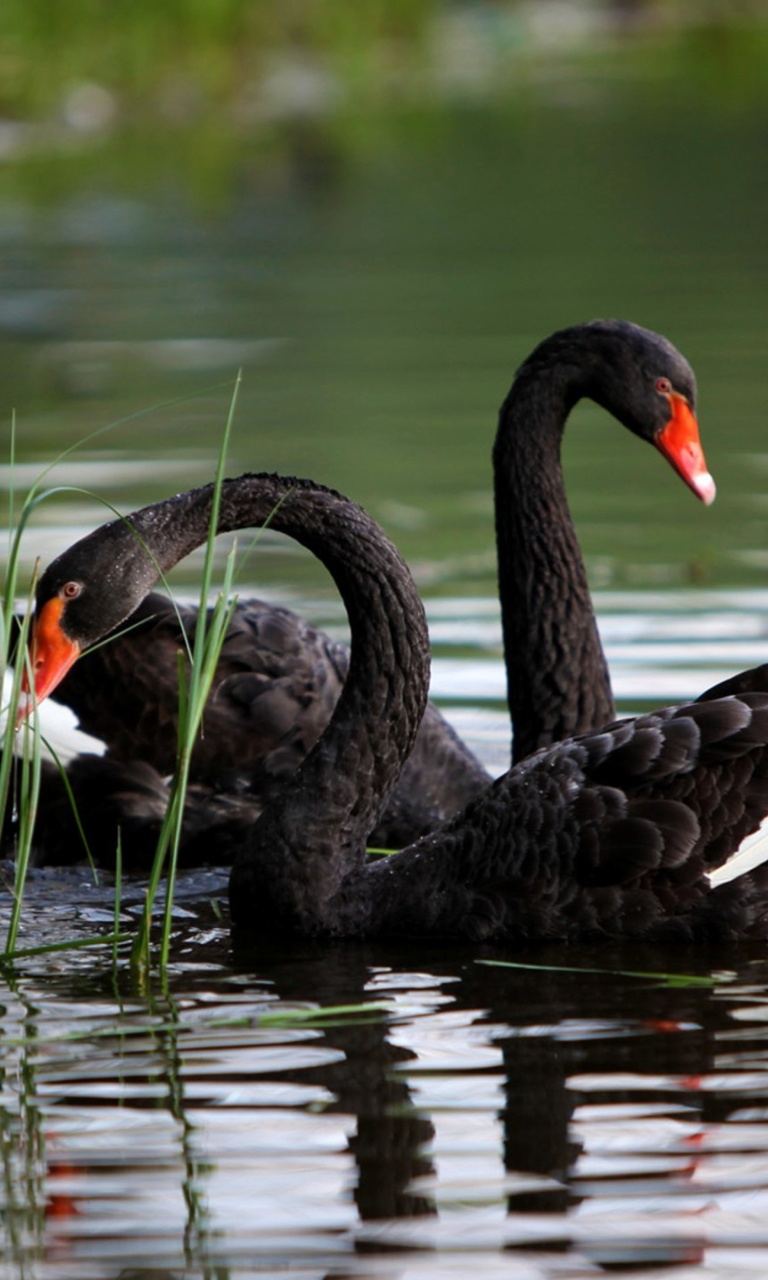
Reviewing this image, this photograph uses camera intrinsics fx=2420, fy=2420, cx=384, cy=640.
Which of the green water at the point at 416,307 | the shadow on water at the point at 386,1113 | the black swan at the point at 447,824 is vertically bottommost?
the shadow on water at the point at 386,1113

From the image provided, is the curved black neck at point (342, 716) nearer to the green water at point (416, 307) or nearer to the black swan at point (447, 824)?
the black swan at point (447, 824)

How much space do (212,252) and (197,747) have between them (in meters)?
11.1

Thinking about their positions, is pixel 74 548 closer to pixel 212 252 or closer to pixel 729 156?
pixel 212 252

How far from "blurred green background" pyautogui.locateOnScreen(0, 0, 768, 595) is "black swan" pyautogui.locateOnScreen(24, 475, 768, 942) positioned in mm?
364

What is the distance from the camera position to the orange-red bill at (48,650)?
4.26 m

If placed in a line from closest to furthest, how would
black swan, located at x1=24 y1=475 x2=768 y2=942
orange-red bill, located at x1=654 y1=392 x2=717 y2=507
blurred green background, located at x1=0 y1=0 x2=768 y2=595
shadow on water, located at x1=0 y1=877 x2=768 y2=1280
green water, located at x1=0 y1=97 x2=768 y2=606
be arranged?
shadow on water, located at x1=0 y1=877 x2=768 y2=1280, black swan, located at x1=24 y1=475 x2=768 y2=942, orange-red bill, located at x1=654 y1=392 x2=717 y2=507, green water, located at x1=0 y1=97 x2=768 y2=606, blurred green background, located at x1=0 y1=0 x2=768 y2=595

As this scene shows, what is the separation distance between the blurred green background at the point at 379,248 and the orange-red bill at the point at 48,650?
0.42 meters

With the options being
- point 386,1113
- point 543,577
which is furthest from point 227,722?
point 386,1113

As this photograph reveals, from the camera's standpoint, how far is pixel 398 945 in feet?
14.3

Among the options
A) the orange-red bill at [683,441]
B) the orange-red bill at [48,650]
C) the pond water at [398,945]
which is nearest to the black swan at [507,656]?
the orange-red bill at [683,441]

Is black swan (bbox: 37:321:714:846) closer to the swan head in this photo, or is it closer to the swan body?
the swan body

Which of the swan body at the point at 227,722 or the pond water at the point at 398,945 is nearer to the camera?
the pond water at the point at 398,945

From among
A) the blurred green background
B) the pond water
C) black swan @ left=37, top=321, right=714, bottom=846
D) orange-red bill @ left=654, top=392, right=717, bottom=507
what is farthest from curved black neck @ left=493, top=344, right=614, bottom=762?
the blurred green background

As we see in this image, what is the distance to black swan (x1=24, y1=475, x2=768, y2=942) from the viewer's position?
4.21m
